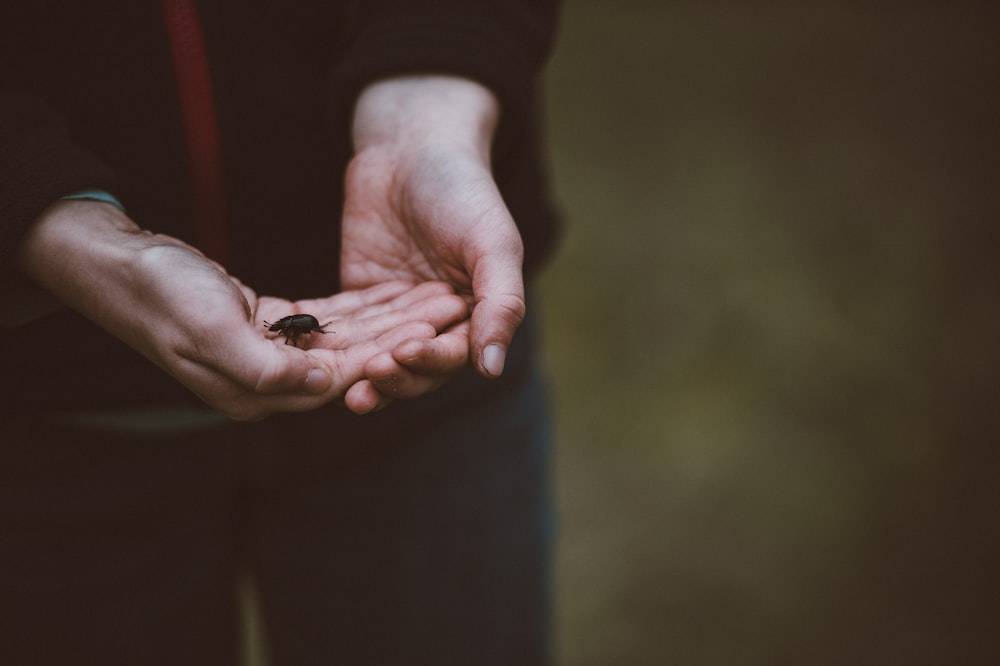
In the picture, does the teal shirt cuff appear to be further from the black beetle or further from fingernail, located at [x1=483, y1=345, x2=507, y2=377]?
fingernail, located at [x1=483, y1=345, x2=507, y2=377]

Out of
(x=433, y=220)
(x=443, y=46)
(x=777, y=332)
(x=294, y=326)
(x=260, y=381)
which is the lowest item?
(x=260, y=381)

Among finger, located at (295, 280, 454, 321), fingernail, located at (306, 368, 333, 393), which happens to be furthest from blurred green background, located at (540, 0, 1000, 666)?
fingernail, located at (306, 368, 333, 393)

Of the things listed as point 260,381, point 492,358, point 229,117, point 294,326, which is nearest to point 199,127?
point 229,117

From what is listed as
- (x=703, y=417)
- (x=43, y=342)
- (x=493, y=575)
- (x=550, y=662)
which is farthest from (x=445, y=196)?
(x=703, y=417)

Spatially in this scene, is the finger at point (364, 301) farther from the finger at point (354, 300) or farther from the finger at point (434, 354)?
the finger at point (434, 354)

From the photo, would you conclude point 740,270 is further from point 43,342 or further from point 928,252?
point 43,342

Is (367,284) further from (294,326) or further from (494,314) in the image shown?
(494,314)
